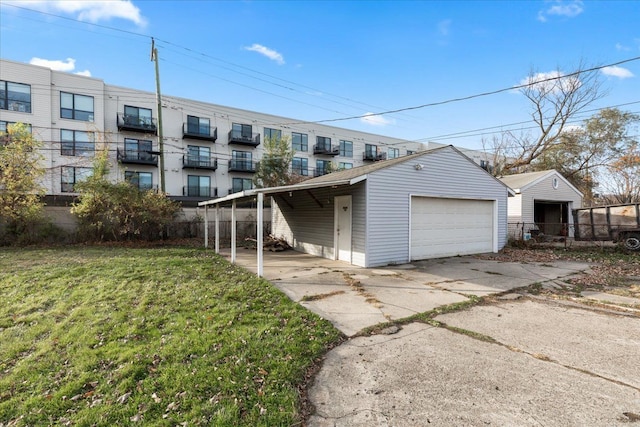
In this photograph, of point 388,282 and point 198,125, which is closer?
point 388,282

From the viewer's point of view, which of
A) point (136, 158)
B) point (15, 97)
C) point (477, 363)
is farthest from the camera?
point (136, 158)

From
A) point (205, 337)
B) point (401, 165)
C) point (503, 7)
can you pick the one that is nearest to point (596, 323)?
point (205, 337)

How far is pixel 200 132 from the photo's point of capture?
25.5m

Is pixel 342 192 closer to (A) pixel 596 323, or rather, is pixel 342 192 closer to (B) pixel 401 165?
(B) pixel 401 165

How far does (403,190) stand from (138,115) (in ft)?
72.8

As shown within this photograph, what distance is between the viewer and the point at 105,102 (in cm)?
2194

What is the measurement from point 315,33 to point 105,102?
1821 centimetres

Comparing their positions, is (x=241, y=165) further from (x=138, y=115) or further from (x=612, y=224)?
(x=612, y=224)

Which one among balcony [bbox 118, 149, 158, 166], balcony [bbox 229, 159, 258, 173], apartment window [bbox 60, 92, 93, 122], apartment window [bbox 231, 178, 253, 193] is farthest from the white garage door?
apartment window [bbox 60, 92, 93, 122]

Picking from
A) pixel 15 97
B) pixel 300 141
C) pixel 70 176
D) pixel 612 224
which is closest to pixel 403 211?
pixel 612 224

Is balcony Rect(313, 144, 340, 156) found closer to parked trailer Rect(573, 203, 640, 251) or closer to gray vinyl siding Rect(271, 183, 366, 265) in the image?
gray vinyl siding Rect(271, 183, 366, 265)

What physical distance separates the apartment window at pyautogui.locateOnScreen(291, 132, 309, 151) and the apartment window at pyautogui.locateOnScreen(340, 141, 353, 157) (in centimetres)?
441

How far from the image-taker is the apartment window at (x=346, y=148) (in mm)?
33378

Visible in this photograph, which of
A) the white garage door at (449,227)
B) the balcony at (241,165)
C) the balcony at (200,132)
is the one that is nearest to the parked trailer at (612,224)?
the white garage door at (449,227)
